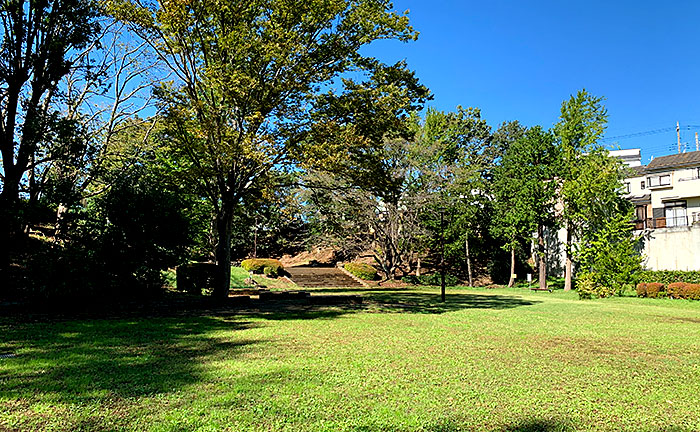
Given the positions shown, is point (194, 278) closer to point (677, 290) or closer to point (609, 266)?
point (609, 266)

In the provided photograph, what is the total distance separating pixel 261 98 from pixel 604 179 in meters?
19.7

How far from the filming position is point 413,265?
110 feet

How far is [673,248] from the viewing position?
2652 centimetres

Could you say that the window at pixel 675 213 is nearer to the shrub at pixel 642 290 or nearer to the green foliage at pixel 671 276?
the green foliage at pixel 671 276

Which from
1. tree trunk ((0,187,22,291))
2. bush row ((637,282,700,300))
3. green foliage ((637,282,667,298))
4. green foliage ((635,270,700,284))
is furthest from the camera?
green foliage ((635,270,700,284))

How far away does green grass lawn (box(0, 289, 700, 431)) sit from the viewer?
3713 millimetres

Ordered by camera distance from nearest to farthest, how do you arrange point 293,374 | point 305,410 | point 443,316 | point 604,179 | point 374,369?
point 305,410 → point 293,374 → point 374,369 → point 443,316 → point 604,179

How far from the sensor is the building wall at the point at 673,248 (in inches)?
1013

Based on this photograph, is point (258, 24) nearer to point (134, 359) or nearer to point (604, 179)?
point (134, 359)

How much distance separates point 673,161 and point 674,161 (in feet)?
0.31

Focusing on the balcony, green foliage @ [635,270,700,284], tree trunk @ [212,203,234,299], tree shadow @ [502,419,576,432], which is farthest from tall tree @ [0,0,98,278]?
the balcony

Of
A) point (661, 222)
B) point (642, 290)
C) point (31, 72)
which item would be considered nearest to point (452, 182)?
point (642, 290)

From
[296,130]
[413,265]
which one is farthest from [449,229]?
[296,130]

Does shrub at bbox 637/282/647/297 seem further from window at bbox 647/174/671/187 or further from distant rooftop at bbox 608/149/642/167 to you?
distant rooftop at bbox 608/149/642/167
